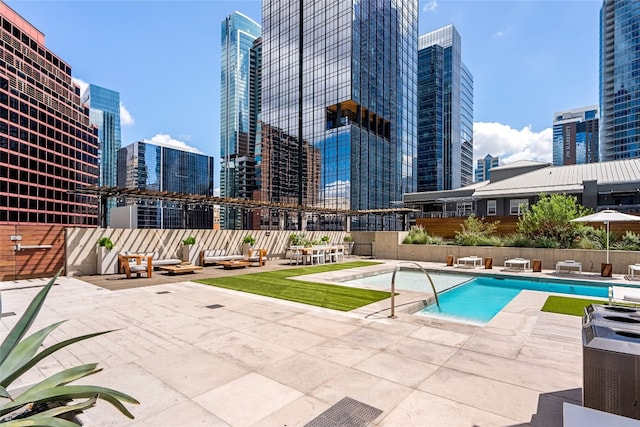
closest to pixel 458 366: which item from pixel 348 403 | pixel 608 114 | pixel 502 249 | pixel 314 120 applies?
pixel 348 403

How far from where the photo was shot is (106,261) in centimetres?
1282

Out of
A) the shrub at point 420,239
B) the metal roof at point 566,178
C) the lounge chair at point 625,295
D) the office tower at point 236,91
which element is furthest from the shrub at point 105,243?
the office tower at point 236,91

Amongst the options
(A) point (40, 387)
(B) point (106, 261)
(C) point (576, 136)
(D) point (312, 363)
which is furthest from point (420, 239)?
(C) point (576, 136)

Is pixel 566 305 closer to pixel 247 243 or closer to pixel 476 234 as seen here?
pixel 476 234

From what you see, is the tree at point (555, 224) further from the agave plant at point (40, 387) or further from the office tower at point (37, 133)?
the office tower at point (37, 133)

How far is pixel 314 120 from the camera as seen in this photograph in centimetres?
5616

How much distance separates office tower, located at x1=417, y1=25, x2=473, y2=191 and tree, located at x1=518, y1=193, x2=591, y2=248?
65.3m

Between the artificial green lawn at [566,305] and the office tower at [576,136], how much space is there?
186 meters

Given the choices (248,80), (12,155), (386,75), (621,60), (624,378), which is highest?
(248,80)

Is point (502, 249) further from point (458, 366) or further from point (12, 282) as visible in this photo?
point (12, 282)

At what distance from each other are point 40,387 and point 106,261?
42.2ft

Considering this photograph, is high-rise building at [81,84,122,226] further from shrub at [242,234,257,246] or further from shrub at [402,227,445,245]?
shrub at [402,227,445,245]

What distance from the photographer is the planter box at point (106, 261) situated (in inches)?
500

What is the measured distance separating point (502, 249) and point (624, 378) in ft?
52.3
